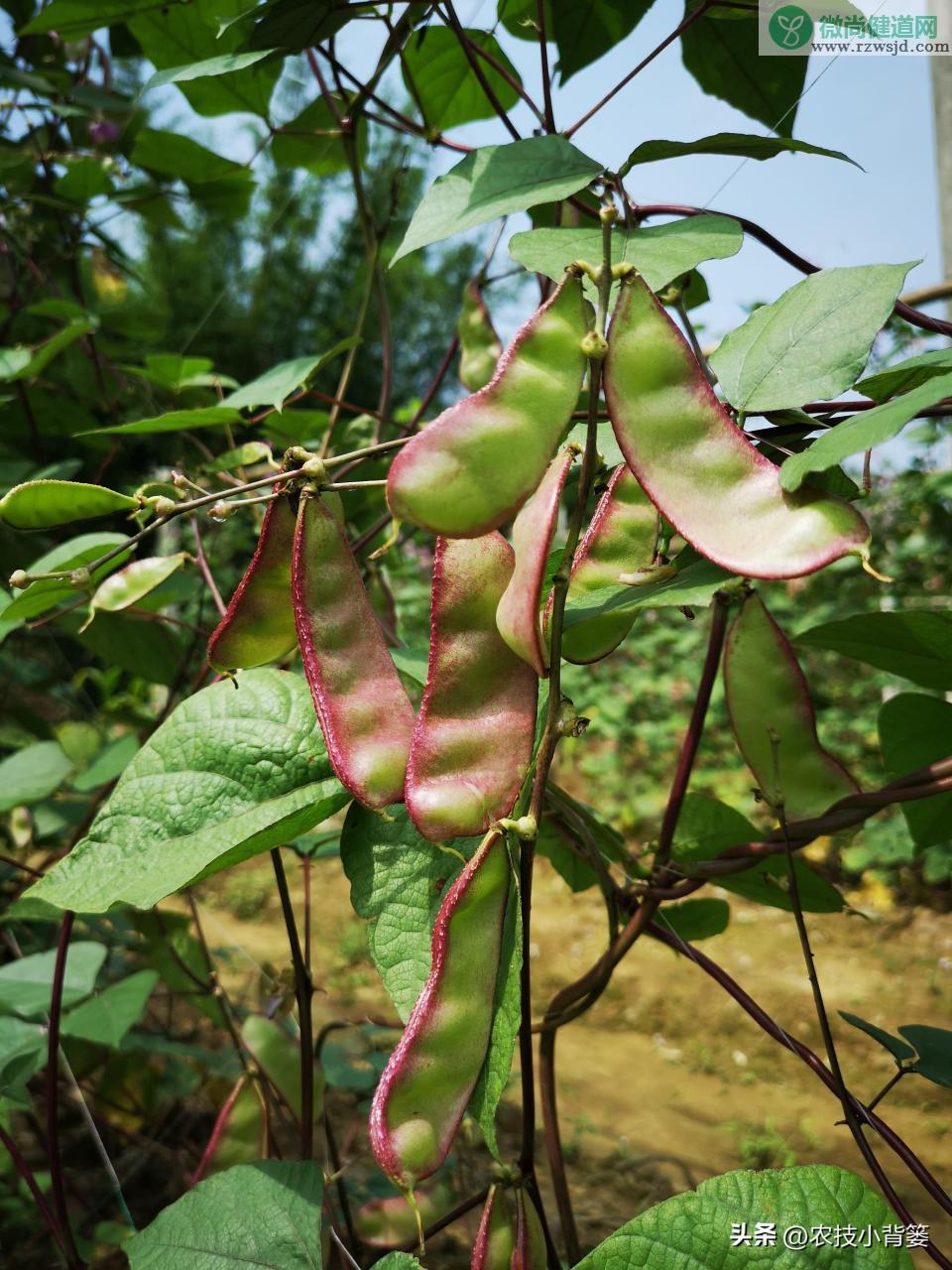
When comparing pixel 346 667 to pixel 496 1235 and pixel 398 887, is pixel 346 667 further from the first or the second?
pixel 496 1235

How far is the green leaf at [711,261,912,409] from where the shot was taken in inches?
19.4

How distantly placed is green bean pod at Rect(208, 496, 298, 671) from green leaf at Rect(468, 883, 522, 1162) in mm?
215

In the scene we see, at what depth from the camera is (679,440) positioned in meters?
0.43

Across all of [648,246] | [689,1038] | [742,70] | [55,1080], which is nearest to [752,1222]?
[648,246]

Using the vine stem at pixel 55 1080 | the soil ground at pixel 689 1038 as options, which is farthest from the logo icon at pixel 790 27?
the vine stem at pixel 55 1080

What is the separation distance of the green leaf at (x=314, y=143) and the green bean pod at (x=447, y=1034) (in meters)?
0.85

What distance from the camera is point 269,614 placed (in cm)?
56

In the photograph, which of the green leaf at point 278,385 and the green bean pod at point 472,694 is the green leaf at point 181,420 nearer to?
the green leaf at point 278,385

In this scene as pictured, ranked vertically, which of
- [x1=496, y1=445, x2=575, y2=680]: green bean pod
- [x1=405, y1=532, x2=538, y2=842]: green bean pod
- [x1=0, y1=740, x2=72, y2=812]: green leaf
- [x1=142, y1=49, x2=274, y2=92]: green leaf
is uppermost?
[x1=142, y1=49, x2=274, y2=92]: green leaf

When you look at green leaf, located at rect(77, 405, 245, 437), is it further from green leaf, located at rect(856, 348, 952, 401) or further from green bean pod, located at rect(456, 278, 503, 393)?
green leaf, located at rect(856, 348, 952, 401)

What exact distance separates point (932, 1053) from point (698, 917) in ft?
0.90

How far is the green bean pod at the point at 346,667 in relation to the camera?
0.49m

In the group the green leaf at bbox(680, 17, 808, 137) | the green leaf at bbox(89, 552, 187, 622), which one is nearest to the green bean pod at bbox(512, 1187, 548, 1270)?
the green leaf at bbox(89, 552, 187, 622)

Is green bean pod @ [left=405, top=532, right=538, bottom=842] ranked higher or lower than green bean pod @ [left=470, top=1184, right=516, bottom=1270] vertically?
higher
